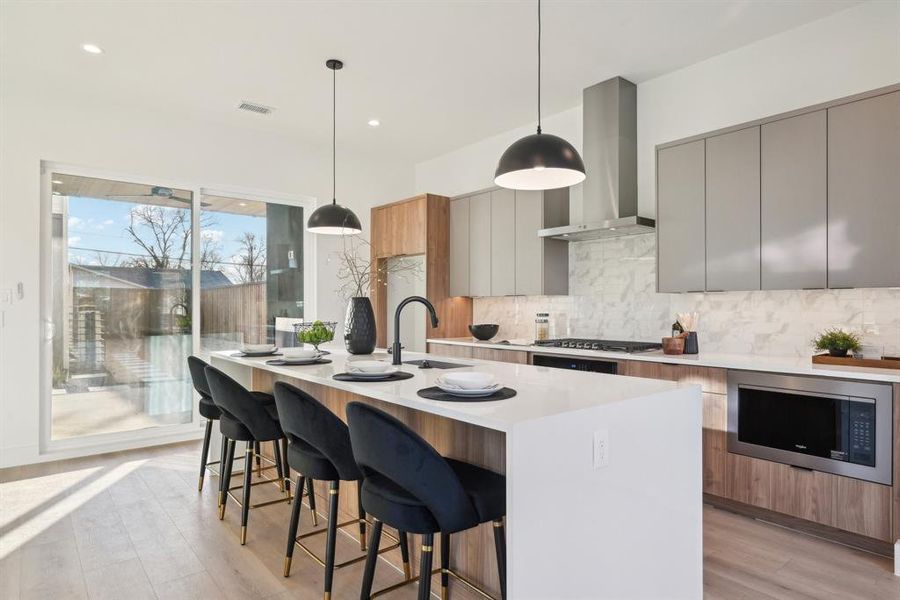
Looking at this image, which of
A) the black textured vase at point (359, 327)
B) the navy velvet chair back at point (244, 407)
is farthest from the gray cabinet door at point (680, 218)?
the navy velvet chair back at point (244, 407)

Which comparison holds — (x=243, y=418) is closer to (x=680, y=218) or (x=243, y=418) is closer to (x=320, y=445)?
(x=320, y=445)

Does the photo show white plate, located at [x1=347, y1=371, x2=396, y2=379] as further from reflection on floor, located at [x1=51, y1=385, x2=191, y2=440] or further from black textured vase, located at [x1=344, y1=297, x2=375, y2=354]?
reflection on floor, located at [x1=51, y1=385, x2=191, y2=440]

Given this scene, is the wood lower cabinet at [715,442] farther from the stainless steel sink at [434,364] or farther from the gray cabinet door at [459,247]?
the gray cabinet door at [459,247]

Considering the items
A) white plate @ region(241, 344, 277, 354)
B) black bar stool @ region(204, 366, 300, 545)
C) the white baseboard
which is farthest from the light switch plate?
the white baseboard

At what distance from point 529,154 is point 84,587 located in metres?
2.68

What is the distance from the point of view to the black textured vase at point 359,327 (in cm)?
319

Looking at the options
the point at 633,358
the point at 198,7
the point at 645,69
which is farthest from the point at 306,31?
the point at 633,358

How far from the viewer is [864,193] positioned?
279cm

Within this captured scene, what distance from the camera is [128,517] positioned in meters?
3.05

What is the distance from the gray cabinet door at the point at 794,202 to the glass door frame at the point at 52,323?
429cm

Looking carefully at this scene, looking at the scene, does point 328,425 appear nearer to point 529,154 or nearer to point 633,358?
point 529,154

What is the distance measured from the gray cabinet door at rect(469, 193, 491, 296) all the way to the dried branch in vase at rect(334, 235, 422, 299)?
0.78 meters

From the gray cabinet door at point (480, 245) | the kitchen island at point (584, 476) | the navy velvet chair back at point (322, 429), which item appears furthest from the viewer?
the gray cabinet door at point (480, 245)

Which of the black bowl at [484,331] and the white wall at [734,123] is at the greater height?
the white wall at [734,123]
